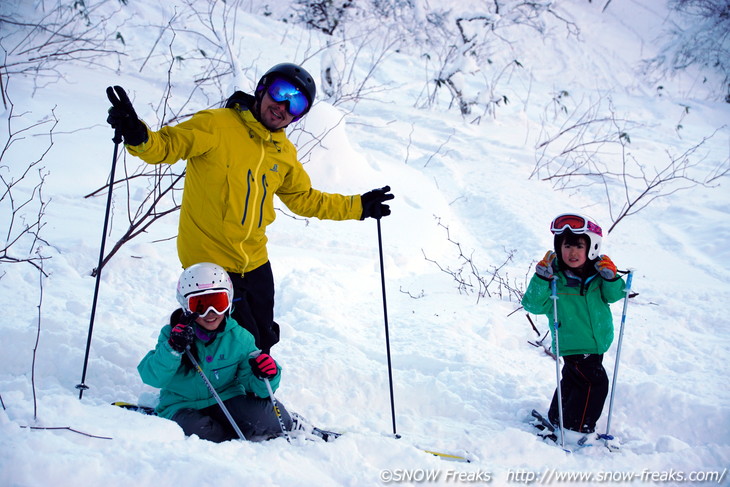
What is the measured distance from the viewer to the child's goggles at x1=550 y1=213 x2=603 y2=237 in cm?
302

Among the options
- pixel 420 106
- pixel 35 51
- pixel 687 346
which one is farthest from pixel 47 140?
pixel 420 106

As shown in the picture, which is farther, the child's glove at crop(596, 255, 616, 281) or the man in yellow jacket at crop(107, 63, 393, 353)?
the child's glove at crop(596, 255, 616, 281)

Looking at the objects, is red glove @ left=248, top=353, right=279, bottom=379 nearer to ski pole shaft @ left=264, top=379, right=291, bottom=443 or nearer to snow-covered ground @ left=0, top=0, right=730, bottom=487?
ski pole shaft @ left=264, top=379, right=291, bottom=443

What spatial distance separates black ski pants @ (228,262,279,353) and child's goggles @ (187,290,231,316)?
24cm

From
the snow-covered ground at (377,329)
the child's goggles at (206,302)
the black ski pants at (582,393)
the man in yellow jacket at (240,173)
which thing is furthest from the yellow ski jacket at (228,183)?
the black ski pants at (582,393)

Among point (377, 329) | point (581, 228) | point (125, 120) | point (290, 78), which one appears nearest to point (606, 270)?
point (581, 228)

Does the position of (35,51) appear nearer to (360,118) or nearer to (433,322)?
(360,118)

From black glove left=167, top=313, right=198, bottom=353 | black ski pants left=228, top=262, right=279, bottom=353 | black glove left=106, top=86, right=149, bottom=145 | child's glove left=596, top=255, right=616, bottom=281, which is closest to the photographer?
black glove left=106, top=86, right=149, bottom=145

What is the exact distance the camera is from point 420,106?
1133cm

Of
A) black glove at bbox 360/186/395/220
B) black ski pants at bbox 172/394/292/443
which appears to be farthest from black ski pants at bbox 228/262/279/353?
black glove at bbox 360/186/395/220

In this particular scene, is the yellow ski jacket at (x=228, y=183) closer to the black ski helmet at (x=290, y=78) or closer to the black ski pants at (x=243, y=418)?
the black ski helmet at (x=290, y=78)

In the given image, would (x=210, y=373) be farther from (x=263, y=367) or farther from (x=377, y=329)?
(x=377, y=329)

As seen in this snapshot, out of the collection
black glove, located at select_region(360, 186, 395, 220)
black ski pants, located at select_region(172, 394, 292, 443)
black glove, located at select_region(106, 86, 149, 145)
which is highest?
black glove, located at select_region(106, 86, 149, 145)

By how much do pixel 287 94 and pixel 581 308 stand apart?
213cm
